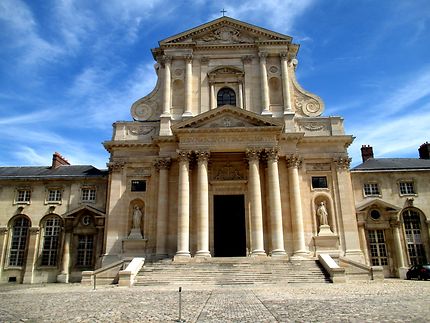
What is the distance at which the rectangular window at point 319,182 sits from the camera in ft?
88.5

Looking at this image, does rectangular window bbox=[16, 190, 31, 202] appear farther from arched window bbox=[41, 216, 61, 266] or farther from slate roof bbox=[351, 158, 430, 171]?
slate roof bbox=[351, 158, 430, 171]

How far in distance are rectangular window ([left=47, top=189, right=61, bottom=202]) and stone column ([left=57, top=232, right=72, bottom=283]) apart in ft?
10.3

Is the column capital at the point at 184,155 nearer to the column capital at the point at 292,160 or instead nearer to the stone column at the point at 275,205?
the stone column at the point at 275,205

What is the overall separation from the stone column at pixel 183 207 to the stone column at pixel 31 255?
39.3ft

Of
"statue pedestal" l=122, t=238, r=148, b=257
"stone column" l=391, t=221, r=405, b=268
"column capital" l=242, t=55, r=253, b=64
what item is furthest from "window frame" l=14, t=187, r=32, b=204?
"stone column" l=391, t=221, r=405, b=268

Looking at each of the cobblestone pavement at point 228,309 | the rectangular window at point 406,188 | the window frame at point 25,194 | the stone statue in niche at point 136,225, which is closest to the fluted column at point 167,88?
the stone statue in niche at point 136,225

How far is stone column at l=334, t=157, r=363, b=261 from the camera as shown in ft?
82.9

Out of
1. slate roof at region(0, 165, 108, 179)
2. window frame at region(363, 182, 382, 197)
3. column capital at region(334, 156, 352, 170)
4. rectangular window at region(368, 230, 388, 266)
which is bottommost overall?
rectangular window at region(368, 230, 388, 266)

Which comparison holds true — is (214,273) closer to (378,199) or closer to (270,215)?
(270,215)

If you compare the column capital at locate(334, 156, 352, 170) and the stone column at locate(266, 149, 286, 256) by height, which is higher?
the column capital at locate(334, 156, 352, 170)

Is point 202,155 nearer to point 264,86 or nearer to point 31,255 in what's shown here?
point 264,86

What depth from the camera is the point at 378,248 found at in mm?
26656

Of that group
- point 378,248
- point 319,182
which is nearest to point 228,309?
point 319,182

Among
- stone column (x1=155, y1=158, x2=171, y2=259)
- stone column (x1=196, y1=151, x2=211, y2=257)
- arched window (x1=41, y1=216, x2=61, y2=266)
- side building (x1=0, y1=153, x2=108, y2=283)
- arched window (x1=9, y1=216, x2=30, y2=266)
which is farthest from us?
arched window (x1=9, y1=216, x2=30, y2=266)
